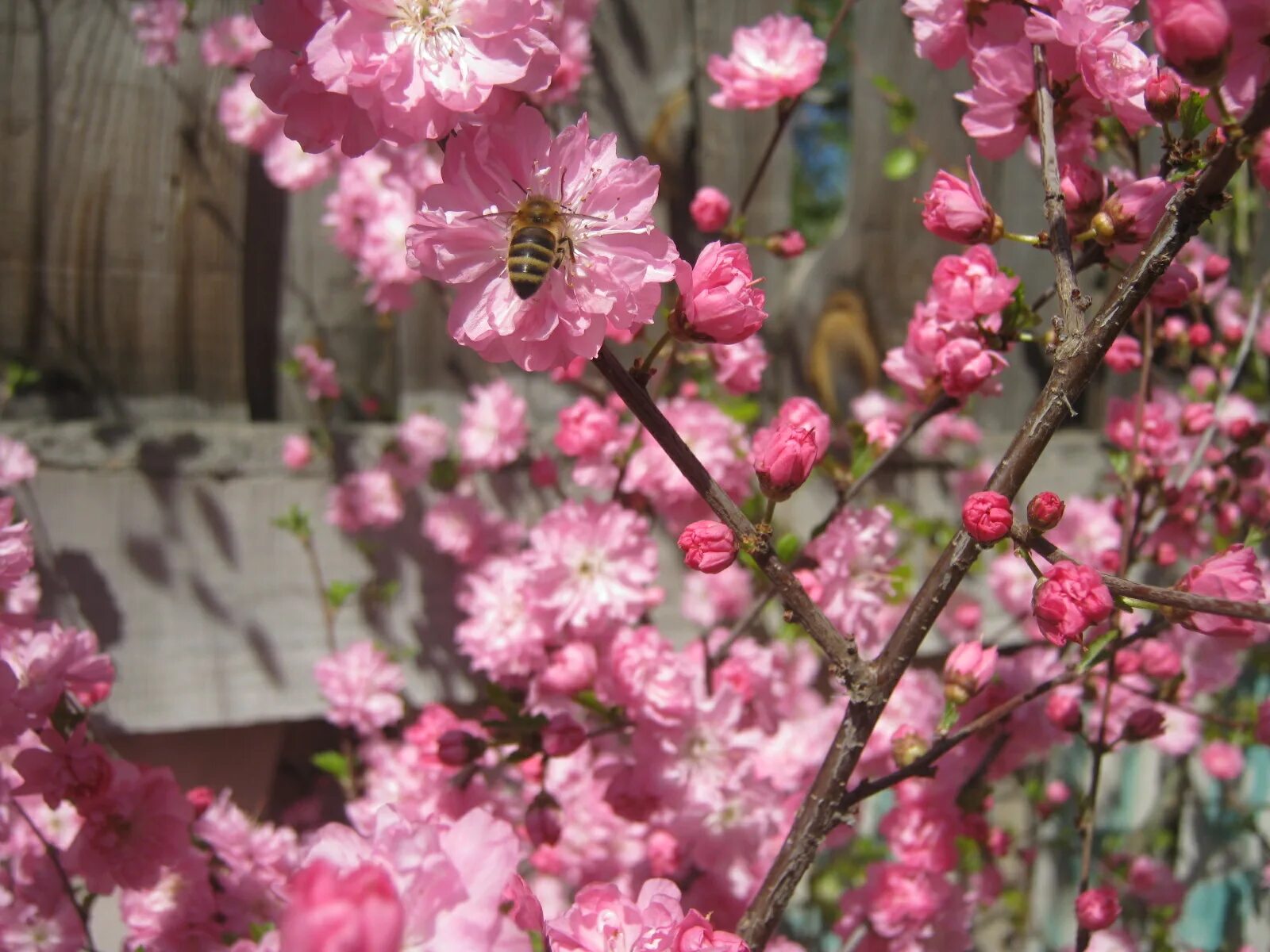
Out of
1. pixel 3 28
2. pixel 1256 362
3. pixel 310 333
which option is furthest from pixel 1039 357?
pixel 3 28

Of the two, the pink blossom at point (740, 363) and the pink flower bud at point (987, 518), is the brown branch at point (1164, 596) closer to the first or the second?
the pink flower bud at point (987, 518)

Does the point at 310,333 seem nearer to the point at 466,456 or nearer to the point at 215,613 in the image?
the point at 466,456

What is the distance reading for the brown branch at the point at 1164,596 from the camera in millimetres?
569

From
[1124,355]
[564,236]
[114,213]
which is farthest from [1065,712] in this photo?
[114,213]

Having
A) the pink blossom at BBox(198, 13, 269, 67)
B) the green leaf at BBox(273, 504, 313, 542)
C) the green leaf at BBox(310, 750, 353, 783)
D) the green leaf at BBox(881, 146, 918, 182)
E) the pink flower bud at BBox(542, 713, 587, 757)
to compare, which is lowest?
the green leaf at BBox(310, 750, 353, 783)

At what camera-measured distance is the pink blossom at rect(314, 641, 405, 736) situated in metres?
1.57

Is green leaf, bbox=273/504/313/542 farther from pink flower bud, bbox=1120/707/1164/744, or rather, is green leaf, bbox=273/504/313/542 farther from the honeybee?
pink flower bud, bbox=1120/707/1164/744

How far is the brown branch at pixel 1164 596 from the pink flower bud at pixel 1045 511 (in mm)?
12

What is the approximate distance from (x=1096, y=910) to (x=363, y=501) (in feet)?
4.47

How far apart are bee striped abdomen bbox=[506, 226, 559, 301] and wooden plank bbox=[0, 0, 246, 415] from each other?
123 cm

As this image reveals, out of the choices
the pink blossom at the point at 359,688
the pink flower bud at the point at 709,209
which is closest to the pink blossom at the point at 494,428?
the pink blossom at the point at 359,688

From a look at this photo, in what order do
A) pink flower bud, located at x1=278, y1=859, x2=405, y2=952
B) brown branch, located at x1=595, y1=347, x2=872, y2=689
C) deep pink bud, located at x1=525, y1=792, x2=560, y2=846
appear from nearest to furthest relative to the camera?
pink flower bud, located at x1=278, y1=859, x2=405, y2=952 → brown branch, located at x1=595, y1=347, x2=872, y2=689 → deep pink bud, located at x1=525, y1=792, x2=560, y2=846

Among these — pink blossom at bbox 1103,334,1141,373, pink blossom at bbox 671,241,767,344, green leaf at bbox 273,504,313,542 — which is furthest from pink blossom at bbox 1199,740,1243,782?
green leaf at bbox 273,504,313,542

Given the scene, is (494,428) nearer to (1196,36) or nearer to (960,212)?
(960,212)
